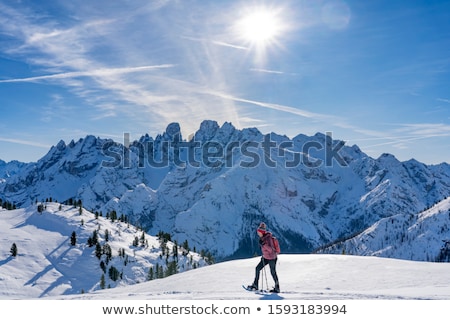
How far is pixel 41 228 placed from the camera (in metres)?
122

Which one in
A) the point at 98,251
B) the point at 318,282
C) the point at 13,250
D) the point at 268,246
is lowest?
the point at 98,251

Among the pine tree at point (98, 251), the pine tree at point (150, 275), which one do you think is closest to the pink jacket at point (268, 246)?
the pine tree at point (150, 275)

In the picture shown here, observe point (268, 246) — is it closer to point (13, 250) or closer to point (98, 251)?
point (13, 250)

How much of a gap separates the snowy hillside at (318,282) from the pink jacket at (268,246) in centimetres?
188

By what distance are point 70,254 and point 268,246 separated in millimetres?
107136

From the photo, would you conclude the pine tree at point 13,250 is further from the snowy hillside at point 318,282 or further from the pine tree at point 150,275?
the snowy hillside at point 318,282

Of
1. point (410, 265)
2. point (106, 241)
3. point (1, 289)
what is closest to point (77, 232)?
point (106, 241)

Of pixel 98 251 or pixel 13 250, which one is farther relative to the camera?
pixel 98 251

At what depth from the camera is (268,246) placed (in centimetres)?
1992

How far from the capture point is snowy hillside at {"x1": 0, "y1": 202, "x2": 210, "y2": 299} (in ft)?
306

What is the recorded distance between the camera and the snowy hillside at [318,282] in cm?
1920

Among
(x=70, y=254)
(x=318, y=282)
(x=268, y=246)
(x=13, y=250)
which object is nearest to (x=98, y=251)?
(x=70, y=254)
